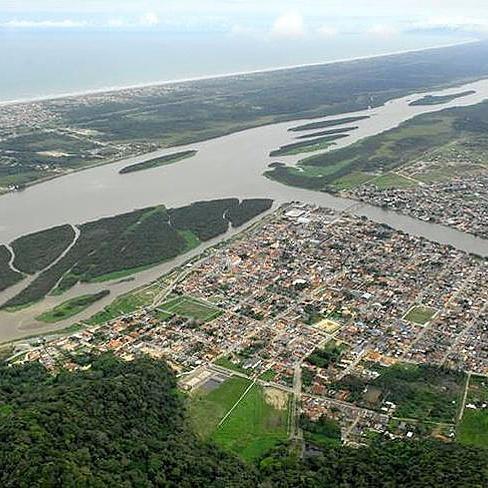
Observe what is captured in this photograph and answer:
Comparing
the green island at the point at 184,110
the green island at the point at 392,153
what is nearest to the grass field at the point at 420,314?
the green island at the point at 392,153

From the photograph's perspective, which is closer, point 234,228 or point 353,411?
point 353,411

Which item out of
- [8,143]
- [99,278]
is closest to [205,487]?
[99,278]

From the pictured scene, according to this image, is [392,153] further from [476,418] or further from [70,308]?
[476,418]

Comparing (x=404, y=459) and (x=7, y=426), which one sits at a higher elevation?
(x=7, y=426)

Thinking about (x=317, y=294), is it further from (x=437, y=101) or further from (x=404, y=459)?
(x=437, y=101)

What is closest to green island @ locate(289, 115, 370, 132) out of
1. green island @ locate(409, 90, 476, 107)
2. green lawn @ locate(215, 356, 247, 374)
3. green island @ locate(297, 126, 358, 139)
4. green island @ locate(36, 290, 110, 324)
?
green island @ locate(297, 126, 358, 139)

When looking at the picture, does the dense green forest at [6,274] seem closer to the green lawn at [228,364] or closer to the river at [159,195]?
the river at [159,195]
